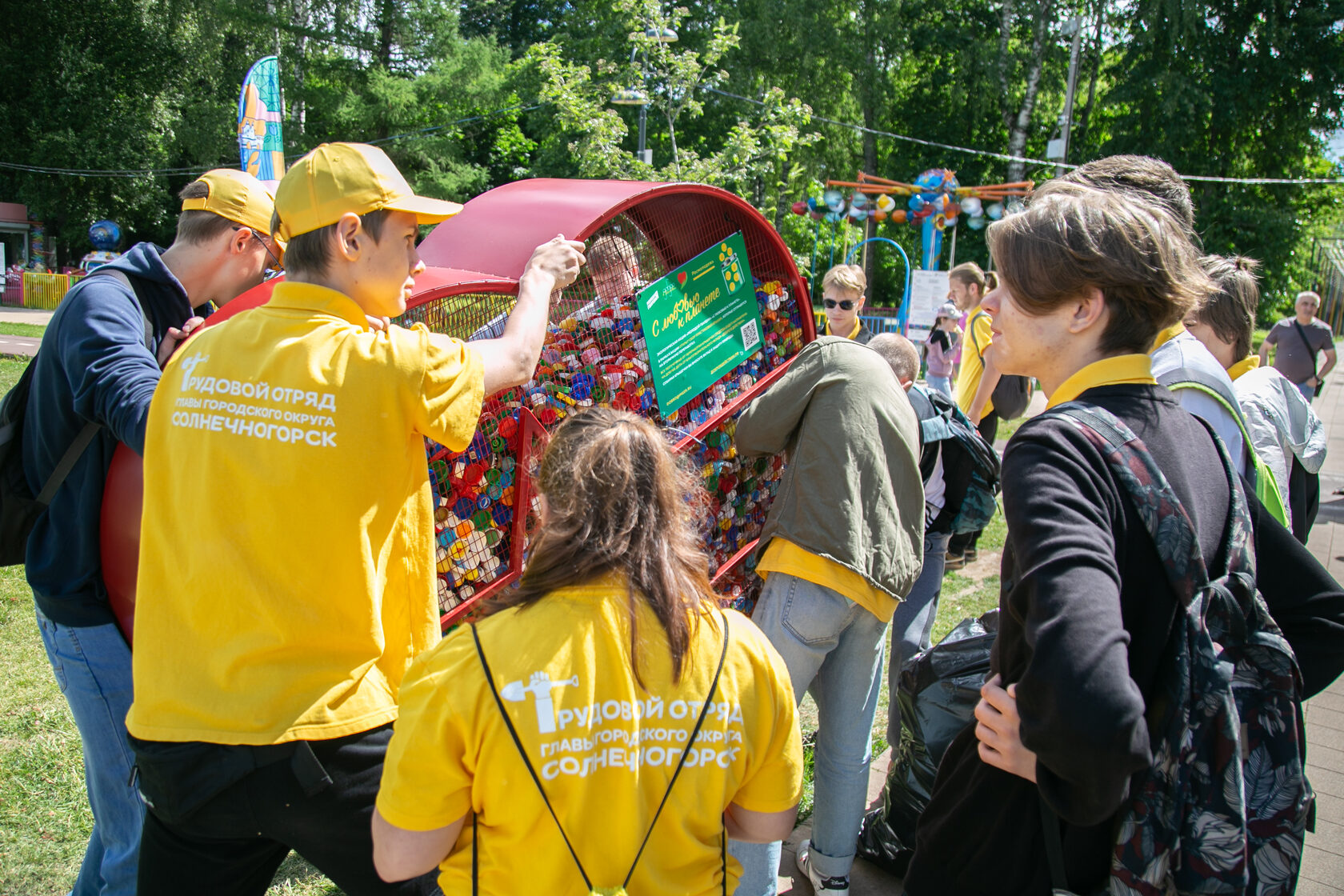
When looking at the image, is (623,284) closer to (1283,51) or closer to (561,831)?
(561,831)

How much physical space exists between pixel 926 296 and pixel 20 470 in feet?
43.1

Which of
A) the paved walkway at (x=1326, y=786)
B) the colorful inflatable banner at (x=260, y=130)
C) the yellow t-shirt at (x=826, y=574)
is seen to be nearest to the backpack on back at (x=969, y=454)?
the yellow t-shirt at (x=826, y=574)

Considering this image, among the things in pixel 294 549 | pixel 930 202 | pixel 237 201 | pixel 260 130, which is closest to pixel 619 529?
pixel 294 549

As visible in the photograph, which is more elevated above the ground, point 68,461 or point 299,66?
point 299,66

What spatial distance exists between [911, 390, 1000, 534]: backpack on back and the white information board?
419 inches

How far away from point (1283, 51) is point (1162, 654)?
95.3ft

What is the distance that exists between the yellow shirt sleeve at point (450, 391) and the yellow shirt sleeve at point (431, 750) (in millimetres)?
467

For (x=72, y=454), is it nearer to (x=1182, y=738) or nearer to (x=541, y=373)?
A: (x=541, y=373)

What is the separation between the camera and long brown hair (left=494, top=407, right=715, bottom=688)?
54.3 inches

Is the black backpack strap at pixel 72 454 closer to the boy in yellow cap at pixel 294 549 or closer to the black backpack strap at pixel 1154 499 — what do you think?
the boy in yellow cap at pixel 294 549

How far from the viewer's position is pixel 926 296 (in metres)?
14.0

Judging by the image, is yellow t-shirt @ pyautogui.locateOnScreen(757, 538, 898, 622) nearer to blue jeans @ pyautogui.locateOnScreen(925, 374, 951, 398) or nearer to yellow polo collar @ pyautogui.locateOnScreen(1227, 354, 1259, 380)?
yellow polo collar @ pyautogui.locateOnScreen(1227, 354, 1259, 380)

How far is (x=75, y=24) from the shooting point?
3200cm

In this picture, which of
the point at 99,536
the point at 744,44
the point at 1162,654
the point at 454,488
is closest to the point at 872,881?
the point at 454,488
